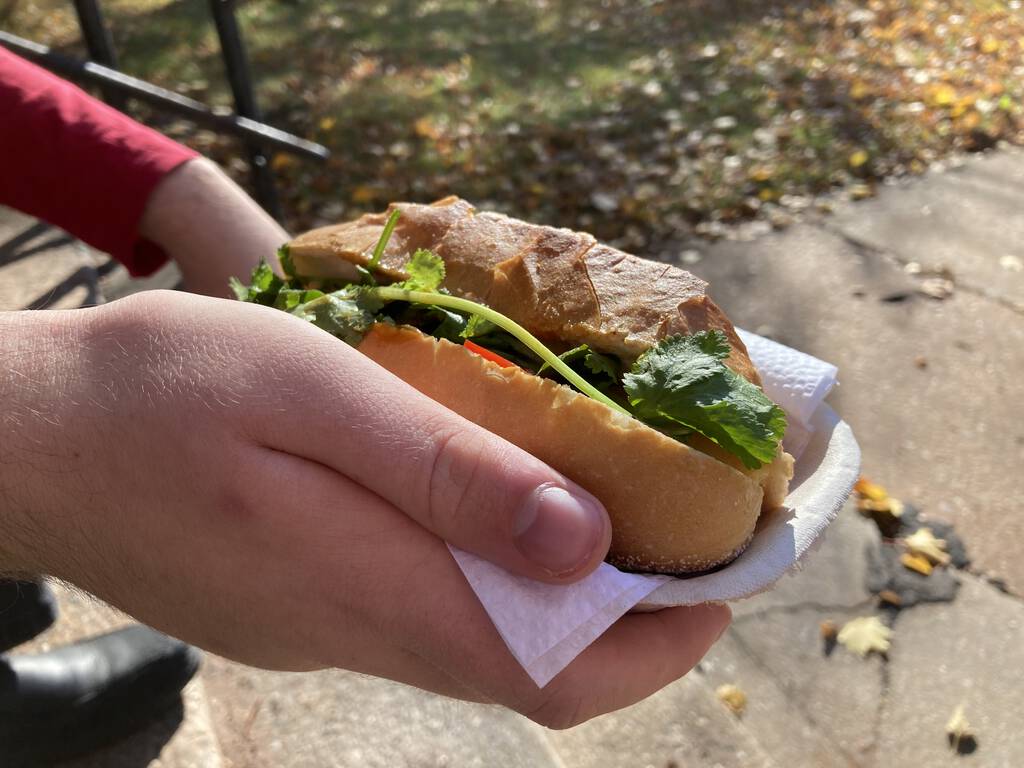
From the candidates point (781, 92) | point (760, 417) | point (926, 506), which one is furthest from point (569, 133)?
point (760, 417)

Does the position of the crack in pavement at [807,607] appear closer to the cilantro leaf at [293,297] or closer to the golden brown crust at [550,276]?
the golden brown crust at [550,276]

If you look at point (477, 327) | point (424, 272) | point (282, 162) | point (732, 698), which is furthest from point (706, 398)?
point (282, 162)

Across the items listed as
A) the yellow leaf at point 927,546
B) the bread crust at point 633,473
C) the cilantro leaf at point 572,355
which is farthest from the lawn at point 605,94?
the bread crust at point 633,473

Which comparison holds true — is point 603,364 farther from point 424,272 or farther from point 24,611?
point 24,611

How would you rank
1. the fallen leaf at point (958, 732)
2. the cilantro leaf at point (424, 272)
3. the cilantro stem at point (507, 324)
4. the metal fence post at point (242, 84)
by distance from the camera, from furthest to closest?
the metal fence post at point (242, 84)
the fallen leaf at point (958, 732)
the cilantro leaf at point (424, 272)
the cilantro stem at point (507, 324)

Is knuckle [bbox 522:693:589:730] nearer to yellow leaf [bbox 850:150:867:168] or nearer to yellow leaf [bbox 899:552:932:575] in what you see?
yellow leaf [bbox 899:552:932:575]

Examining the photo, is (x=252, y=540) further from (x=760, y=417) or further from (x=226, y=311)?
(x=760, y=417)
